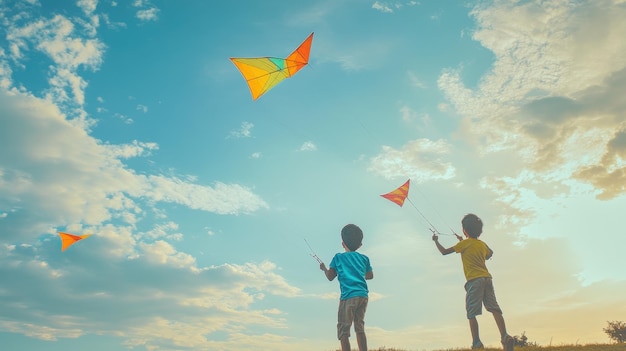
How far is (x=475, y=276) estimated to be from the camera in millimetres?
8820

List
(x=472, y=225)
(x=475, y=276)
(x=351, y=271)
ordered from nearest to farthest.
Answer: (x=351, y=271) < (x=475, y=276) < (x=472, y=225)

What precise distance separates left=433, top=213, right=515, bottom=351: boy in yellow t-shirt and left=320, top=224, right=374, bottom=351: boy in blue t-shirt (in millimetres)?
2165

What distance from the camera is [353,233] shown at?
8.12m

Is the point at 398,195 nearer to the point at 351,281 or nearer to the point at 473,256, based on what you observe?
the point at 473,256

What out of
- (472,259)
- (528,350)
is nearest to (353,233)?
(472,259)

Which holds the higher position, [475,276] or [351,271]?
[475,276]

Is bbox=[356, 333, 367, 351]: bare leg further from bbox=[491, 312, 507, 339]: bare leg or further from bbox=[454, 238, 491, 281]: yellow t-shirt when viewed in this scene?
bbox=[454, 238, 491, 281]: yellow t-shirt

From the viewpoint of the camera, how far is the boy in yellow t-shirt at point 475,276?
869cm

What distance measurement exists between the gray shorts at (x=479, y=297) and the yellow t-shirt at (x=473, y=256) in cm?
12

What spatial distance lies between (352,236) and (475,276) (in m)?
2.63


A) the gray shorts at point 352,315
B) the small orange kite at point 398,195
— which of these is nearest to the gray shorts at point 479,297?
the gray shorts at point 352,315

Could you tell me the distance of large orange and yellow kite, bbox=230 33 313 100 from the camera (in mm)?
13625

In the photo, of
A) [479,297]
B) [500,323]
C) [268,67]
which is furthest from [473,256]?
[268,67]

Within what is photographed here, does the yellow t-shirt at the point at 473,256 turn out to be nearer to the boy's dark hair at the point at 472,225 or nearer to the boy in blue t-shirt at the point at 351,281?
the boy's dark hair at the point at 472,225
